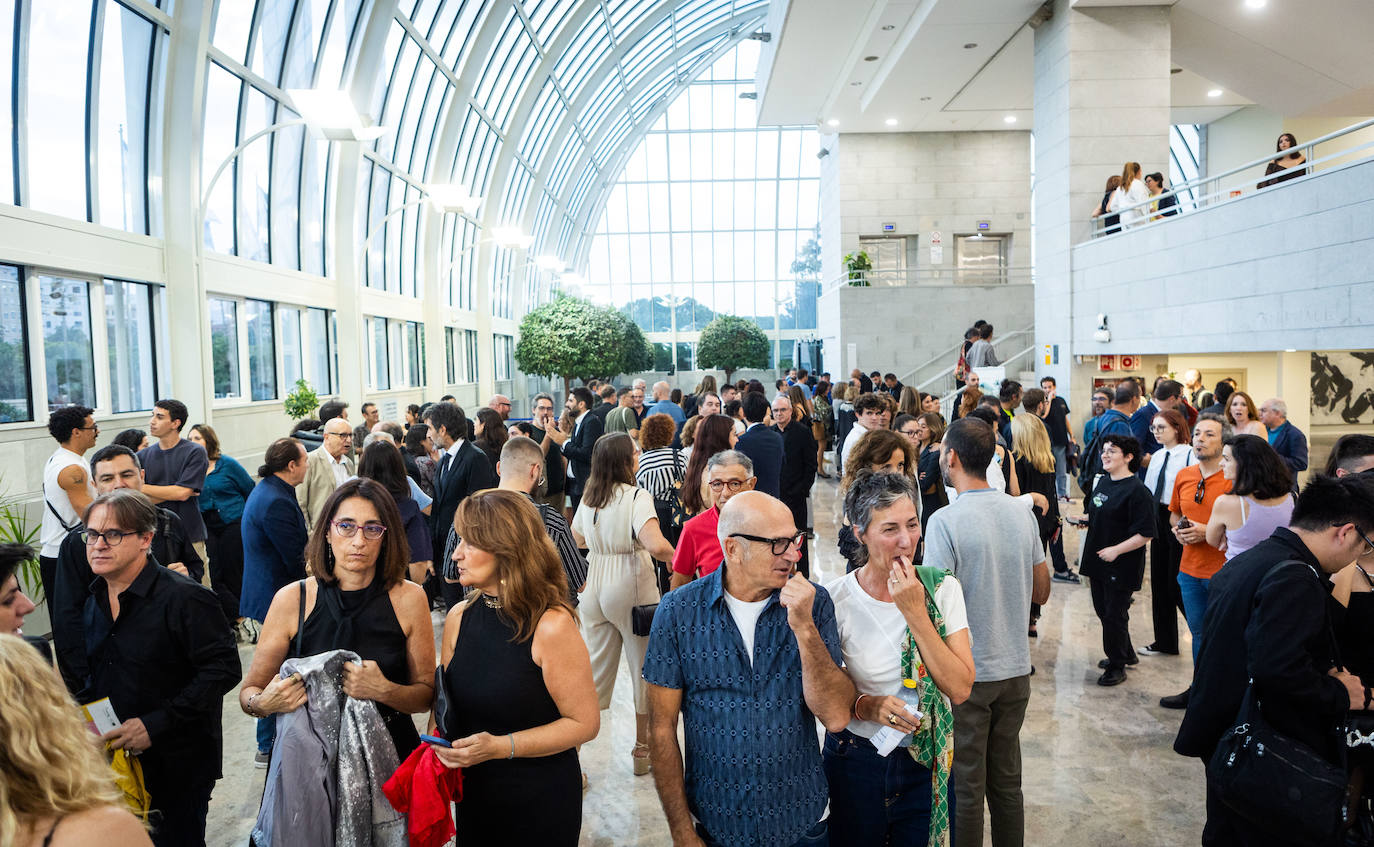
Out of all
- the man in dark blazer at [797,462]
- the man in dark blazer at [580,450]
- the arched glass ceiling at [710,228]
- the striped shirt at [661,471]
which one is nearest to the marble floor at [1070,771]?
the striped shirt at [661,471]

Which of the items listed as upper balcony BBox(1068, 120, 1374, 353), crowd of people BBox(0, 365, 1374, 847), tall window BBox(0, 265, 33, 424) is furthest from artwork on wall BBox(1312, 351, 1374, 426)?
tall window BBox(0, 265, 33, 424)

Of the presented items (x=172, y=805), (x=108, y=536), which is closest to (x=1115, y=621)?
(x=172, y=805)

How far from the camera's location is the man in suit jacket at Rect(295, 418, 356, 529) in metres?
5.73

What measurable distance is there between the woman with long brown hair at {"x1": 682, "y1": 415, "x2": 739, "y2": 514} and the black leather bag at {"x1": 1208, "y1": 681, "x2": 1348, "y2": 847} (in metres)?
3.01

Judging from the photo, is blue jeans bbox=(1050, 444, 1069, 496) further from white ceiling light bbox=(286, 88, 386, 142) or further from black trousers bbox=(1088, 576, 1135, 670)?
white ceiling light bbox=(286, 88, 386, 142)

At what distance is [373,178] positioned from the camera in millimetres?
16578

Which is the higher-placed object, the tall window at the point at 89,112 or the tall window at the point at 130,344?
the tall window at the point at 89,112

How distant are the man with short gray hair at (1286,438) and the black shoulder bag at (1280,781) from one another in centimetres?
489

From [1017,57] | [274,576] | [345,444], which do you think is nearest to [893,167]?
[1017,57]

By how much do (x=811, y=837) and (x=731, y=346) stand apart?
29.9m

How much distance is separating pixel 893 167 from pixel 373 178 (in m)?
14.0

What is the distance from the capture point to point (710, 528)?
3.96 metres

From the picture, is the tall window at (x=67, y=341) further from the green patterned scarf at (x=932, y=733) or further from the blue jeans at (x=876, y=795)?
the green patterned scarf at (x=932, y=733)

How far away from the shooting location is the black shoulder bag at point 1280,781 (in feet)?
8.16
